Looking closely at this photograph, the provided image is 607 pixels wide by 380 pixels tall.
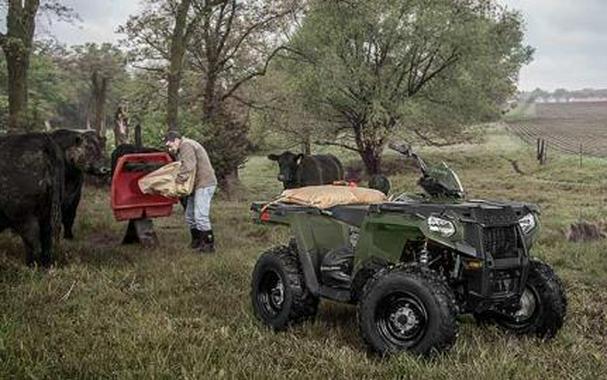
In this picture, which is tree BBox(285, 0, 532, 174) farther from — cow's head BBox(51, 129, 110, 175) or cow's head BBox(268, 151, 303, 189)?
cow's head BBox(51, 129, 110, 175)

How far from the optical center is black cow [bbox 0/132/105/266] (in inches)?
338

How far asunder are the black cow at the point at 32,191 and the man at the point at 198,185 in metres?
1.86

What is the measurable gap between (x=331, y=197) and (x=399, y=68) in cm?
2772

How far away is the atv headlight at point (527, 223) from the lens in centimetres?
588

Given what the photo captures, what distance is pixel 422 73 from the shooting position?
→ 111 feet

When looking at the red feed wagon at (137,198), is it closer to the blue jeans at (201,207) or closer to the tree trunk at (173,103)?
the blue jeans at (201,207)

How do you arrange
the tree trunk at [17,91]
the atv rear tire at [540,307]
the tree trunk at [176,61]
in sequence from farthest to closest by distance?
the tree trunk at [176,61]
the tree trunk at [17,91]
the atv rear tire at [540,307]

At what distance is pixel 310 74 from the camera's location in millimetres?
31250

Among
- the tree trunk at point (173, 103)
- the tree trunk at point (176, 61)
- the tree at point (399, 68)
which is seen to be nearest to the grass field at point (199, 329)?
the tree trunk at point (173, 103)

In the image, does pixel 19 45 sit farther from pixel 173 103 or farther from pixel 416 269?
pixel 416 269

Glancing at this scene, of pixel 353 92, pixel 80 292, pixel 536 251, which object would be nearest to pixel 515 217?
pixel 80 292

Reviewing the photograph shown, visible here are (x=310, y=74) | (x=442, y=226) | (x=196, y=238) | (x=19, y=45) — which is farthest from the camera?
(x=310, y=74)

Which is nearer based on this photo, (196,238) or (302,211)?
(302,211)

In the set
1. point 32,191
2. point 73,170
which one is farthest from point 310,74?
point 32,191
